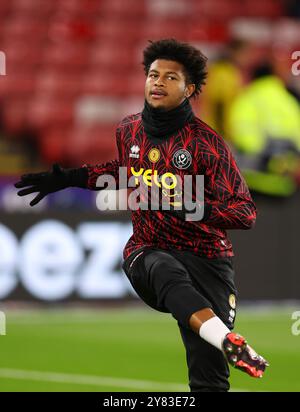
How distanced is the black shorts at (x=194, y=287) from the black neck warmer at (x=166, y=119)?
0.66 m

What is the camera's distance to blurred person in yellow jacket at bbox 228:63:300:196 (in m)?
17.9

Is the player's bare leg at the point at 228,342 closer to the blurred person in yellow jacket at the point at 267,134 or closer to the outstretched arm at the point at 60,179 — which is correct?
the outstretched arm at the point at 60,179

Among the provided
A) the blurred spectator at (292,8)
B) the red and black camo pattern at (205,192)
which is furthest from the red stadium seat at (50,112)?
the red and black camo pattern at (205,192)

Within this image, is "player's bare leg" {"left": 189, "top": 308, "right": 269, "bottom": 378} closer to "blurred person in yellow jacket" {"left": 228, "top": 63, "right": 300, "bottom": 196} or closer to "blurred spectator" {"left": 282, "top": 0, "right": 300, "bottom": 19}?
"blurred person in yellow jacket" {"left": 228, "top": 63, "right": 300, "bottom": 196}

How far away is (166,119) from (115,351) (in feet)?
17.1

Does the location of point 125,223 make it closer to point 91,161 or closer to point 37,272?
point 37,272

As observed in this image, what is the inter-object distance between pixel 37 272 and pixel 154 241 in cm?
784

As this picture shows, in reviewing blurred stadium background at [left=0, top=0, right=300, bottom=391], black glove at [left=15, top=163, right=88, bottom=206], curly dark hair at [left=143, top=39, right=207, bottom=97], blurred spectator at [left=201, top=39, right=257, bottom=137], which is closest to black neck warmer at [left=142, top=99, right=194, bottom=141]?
curly dark hair at [left=143, top=39, right=207, bottom=97]

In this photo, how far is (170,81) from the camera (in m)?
6.45

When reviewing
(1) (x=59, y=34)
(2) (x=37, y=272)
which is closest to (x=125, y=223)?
(2) (x=37, y=272)

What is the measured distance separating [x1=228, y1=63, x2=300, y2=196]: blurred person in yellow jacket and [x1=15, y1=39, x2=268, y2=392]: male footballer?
10.9 meters

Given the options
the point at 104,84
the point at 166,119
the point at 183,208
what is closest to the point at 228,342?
the point at 183,208

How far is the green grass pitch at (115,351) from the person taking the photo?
9117 millimetres

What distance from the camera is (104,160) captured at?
62.9ft
